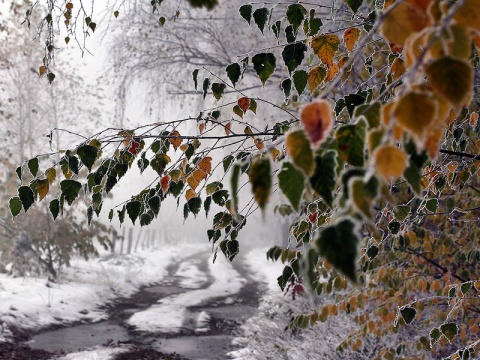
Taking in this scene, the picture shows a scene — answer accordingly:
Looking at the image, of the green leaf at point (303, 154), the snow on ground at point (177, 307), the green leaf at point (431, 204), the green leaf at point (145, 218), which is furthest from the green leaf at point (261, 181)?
the snow on ground at point (177, 307)

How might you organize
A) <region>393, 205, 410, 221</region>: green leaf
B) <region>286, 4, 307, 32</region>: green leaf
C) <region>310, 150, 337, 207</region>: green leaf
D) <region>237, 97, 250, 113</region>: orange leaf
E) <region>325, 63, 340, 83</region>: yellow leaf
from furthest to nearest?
1. <region>393, 205, 410, 221</region>: green leaf
2. <region>237, 97, 250, 113</region>: orange leaf
3. <region>325, 63, 340, 83</region>: yellow leaf
4. <region>286, 4, 307, 32</region>: green leaf
5. <region>310, 150, 337, 207</region>: green leaf

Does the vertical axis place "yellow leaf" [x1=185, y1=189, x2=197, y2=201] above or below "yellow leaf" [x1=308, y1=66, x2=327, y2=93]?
below

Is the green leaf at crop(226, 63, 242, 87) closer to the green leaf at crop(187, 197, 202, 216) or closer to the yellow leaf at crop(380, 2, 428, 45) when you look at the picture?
the green leaf at crop(187, 197, 202, 216)

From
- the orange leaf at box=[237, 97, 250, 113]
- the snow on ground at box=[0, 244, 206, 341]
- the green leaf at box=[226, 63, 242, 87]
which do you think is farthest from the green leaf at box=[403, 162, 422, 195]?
the snow on ground at box=[0, 244, 206, 341]

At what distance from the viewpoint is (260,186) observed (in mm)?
805

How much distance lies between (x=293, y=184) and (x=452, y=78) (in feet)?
1.05

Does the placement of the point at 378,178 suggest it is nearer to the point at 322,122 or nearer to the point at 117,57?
the point at 322,122

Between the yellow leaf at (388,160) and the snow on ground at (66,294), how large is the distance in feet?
28.2

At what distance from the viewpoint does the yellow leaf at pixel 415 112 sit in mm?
655

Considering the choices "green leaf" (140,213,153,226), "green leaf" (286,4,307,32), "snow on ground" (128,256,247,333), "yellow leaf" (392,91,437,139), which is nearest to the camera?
"yellow leaf" (392,91,437,139)

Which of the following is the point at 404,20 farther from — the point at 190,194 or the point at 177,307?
the point at 177,307

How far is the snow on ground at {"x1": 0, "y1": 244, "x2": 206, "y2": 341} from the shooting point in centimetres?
920

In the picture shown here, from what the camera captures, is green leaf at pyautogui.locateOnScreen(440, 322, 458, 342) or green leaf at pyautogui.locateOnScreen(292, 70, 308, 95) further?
green leaf at pyautogui.locateOnScreen(440, 322, 458, 342)

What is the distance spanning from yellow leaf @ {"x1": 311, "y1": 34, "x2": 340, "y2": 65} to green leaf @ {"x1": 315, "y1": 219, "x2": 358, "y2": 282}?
1.36 metres
